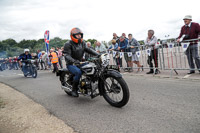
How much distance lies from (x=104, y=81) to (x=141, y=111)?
1081 millimetres

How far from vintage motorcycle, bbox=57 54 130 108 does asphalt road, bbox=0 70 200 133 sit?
0.26m

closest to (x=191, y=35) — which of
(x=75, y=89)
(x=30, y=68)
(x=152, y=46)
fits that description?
(x=152, y=46)

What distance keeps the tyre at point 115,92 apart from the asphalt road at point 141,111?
0.51ft

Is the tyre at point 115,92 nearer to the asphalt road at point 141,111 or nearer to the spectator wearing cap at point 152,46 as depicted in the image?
the asphalt road at point 141,111

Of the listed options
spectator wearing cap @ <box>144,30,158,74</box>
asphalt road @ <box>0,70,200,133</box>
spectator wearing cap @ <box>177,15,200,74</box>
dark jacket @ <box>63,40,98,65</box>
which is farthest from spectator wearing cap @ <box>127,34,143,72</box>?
dark jacket @ <box>63,40,98,65</box>

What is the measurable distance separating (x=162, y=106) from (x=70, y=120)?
2.07 meters

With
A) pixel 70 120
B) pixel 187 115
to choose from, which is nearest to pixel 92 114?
pixel 70 120

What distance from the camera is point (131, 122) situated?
2.98 m

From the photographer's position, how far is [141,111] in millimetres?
3445

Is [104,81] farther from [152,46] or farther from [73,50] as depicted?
[152,46]

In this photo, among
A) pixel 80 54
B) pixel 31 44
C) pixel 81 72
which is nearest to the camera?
pixel 81 72

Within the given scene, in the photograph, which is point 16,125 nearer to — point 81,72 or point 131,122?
point 81,72

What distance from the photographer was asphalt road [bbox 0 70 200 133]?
9.09ft

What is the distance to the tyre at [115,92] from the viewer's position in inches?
137
